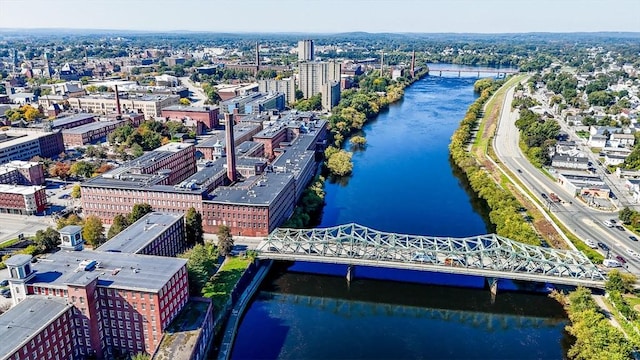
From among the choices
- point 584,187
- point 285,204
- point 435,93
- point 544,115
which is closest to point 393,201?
point 285,204

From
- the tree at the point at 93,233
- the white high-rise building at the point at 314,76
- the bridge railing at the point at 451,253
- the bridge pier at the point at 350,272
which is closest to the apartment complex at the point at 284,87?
the white high-rise building at the point at 314,76

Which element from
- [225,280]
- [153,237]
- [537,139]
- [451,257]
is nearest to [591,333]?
[451,257]

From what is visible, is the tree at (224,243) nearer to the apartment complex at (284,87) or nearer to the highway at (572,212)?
the highway at (572,212)

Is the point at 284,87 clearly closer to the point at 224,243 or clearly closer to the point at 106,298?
the point at 224,243

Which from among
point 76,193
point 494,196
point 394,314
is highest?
point 76,193

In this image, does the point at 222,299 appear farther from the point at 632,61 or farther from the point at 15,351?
the point at 632,61

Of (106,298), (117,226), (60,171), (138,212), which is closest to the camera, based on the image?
(106,298)
